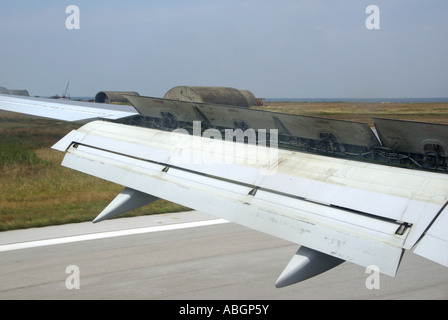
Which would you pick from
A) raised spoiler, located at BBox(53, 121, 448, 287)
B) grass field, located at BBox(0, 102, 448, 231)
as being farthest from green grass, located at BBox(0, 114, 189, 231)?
raised spoiler, located at BBox(53, 121, 448, 287)

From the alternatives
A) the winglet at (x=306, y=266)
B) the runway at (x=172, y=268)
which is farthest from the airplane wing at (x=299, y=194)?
the runway at (x=172, y=268)

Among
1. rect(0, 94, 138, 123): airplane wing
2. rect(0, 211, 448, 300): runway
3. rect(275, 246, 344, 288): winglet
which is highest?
rect(0, 94, 138, 123): airplane wing

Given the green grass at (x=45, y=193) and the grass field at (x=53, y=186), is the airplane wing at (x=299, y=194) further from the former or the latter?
the green grass at (x=45, y=193)

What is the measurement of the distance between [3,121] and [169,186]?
2133 centimetres

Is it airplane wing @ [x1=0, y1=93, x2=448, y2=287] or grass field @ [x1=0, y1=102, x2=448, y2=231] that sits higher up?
airplane wing @ [x1=0, y1=93, x2=448, y2=287]

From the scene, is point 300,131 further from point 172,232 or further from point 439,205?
point 172,232

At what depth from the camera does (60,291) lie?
5410 mm

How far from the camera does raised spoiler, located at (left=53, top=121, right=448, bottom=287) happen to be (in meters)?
2.22

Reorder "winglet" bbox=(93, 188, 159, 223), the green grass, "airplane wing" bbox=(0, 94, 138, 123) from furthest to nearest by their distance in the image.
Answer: the green grass
"airplane wing" bbox=(0, 94, 138, 123)
"winglet" bbox=(93, 188, 159, 223)

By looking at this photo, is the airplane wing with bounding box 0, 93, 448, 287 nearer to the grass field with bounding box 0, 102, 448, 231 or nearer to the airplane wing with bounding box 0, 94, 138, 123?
the airplane wing with bounding box 0, 94, 138, 123

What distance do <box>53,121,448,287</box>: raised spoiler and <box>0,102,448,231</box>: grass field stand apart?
3.06 meters

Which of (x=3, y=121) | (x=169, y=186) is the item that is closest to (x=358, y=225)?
(x=169, y=186)

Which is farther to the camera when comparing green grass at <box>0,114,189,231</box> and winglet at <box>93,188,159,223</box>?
green grass at <box>0,114,189,231</box>

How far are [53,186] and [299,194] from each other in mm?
9891
